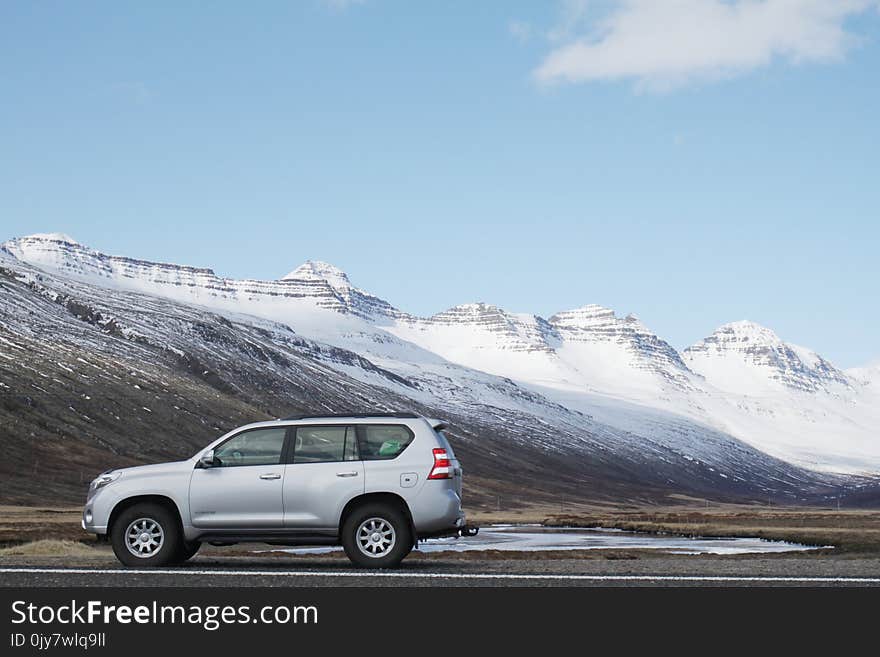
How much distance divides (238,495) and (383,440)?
9.72ft

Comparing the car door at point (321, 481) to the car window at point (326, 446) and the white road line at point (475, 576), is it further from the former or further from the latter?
the white road line at point (475, 576)

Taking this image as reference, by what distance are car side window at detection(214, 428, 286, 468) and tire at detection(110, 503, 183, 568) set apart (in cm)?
148

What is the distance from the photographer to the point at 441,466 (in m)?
22.8

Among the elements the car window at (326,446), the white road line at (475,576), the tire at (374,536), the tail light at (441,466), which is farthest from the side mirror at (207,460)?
the tail light at (441,466)

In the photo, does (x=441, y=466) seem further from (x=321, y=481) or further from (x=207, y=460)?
(x=207, y=460)

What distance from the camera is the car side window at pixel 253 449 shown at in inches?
907

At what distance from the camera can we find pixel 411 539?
882 inches

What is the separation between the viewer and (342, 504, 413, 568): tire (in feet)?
73.3

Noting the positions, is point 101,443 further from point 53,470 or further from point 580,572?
point 580,572

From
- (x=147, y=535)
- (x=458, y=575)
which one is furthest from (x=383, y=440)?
(x=147, y=535)
